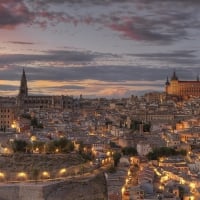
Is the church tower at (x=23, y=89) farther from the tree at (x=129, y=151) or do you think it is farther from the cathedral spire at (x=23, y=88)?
the tree at (x=129, y=151)

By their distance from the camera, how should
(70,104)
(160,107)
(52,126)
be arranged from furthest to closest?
(70,104), (160,107), (52,126)

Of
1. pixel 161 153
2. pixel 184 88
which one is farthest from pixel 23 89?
pixel 161 153

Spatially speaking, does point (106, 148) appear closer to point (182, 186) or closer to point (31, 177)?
point (182, 186)

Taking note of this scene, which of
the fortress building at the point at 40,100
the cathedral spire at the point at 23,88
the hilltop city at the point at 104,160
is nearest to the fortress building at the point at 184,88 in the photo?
the fortress building at the point at 40,100

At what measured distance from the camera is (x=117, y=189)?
14.0 metres

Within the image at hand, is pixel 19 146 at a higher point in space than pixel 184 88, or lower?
lower

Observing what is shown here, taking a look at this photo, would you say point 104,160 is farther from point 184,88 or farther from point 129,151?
point 184,88

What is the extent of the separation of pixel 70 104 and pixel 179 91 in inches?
463

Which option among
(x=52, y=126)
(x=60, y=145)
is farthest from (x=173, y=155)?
(x=52, y=126)

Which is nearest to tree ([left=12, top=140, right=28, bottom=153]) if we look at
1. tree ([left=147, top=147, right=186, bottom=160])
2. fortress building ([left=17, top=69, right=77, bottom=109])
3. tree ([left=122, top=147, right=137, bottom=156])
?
tree ([left=122, top=147, right=137, bottom=156])

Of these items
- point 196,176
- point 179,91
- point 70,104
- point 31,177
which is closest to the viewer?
point 31,177

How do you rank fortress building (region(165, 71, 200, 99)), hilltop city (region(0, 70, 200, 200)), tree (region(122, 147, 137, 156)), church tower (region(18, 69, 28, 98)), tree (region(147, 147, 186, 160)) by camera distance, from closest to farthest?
1. hilltop city (region(0, 70, 200, 200))
2. tree (region(147, 147, 186, 160))
3. tree (region(122, 147, 137, 156))
4. church tower (region(18, 69, 28, 98))
5. fortress building (region(165, 71, 200, 99))

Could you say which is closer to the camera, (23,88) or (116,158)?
(116,158)

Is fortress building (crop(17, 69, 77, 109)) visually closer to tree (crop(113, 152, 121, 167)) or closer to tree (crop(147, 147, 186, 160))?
tree (crop(147, 147, 186, 160))
